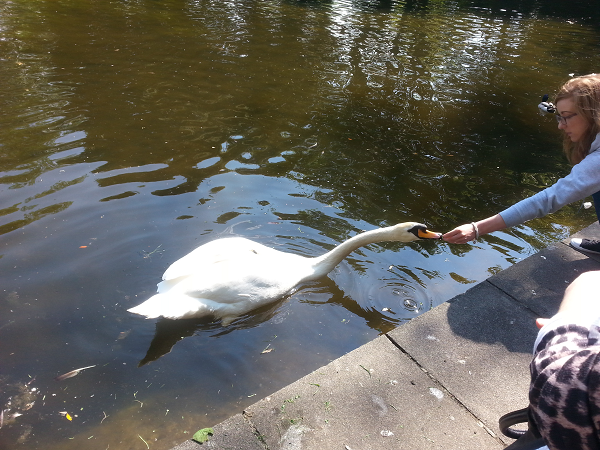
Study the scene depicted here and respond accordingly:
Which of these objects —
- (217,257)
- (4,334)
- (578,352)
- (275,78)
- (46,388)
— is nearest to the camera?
(578,352)

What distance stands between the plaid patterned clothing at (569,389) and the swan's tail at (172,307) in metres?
2.76

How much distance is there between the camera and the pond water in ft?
10.8

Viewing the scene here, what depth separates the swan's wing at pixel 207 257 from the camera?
3789 mm

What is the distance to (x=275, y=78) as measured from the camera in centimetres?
888

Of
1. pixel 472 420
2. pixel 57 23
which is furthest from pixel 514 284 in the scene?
pixel 57 23

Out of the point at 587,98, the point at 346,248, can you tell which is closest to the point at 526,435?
the point at 587,98

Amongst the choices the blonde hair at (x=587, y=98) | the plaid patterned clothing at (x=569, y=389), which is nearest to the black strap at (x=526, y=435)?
the plaid patterned clothing at (x=569, y=389)

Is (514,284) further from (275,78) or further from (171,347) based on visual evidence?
(275,78)

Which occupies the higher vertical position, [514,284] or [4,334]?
[514,284]

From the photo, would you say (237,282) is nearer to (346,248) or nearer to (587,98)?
(346,248)

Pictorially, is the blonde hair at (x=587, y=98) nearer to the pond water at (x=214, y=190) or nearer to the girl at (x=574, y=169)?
the girl at (x=574, y=169)

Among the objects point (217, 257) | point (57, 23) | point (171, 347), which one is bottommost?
point (171, 347)

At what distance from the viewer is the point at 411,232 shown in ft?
12.7

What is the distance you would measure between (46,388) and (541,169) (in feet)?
20.7
